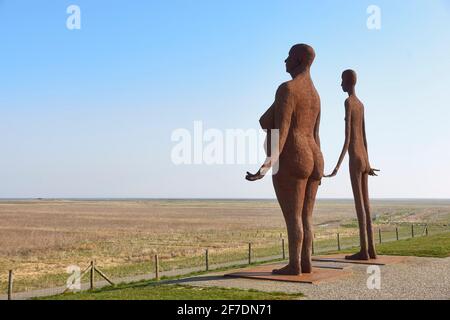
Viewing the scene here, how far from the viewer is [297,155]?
13.3 meters

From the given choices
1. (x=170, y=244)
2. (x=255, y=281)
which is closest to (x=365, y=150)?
(x=255, y=281)

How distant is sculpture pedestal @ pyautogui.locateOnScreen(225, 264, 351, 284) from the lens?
42.2 ft

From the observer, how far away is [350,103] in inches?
677

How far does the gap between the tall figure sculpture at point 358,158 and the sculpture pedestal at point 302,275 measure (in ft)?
9.33

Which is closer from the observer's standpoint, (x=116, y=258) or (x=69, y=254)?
(x=116, y=258)

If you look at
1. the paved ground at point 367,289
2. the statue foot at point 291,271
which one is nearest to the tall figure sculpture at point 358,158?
the paved ground at point 367,289

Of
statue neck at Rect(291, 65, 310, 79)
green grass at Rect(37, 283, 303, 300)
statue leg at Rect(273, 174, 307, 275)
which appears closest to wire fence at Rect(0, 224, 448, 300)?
green grass at Rect(37, 283, 303, 300)

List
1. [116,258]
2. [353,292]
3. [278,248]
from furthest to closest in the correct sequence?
[278,248] < [116,258] < [353,292]

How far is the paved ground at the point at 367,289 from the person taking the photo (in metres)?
11.2

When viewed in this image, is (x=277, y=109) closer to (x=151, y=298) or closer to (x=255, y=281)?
(x=255, y=281)

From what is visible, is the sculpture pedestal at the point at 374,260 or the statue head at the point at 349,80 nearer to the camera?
the sculpture pedestal at the point at 374,260

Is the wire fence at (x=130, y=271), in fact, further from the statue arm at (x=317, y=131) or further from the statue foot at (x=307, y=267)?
the statue arm at (x=317, y=131)

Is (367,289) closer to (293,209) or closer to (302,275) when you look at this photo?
(302,275)
